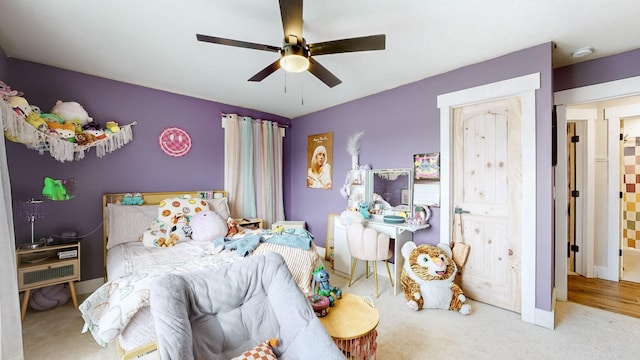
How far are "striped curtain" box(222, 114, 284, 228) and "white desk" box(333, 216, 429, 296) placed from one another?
4.74ft

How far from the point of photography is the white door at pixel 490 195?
247 centimetres

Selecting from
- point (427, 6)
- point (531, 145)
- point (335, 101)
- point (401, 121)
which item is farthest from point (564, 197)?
point (335, 101)

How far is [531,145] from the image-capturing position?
7.57 feet

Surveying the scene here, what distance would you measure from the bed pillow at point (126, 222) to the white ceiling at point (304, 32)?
157 cm

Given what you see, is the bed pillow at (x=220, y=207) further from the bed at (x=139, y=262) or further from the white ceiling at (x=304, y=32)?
the white ceiling at (x=304, y=32)

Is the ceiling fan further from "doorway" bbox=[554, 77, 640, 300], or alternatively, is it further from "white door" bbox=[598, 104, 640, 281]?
"white door" bbox=[598, 104, 640, 281]

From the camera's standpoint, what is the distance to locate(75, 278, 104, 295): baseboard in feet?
9.41

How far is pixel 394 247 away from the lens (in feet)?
10.0

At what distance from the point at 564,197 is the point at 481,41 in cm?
193

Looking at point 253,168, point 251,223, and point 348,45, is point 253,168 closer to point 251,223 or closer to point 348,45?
point 251,223

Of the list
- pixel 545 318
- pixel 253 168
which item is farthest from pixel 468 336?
pixel 253 168

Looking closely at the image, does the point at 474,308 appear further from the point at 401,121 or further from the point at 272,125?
the point at 272,125

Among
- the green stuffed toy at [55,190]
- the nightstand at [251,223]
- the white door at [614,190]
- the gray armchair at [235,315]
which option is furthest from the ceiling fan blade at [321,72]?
the white door at [614,190]

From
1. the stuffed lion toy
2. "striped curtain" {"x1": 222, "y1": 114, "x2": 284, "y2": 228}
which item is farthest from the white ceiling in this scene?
the stuffed lion toy
